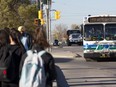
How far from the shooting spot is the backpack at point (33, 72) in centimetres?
614

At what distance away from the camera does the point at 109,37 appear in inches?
1089

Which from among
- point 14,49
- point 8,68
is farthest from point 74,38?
point 8,68

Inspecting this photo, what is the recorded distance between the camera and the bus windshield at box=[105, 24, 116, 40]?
2759 centimetres

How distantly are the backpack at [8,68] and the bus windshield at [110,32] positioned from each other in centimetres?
2087

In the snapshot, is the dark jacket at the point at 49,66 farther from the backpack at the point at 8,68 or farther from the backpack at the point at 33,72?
the backpack at the point at 8,68

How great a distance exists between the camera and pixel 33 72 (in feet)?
20.2

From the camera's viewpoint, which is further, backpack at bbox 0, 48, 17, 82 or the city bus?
the city bus

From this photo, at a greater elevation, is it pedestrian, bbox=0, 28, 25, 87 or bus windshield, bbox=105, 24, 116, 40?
pedestrian, bbox=0, 28, 25, 87

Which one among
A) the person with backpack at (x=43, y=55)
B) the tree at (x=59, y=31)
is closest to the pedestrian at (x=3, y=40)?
the person with backpack at (x=43, y=55)

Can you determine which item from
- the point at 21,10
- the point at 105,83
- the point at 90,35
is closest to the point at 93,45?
the point at 90,35

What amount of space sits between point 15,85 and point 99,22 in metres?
21.3

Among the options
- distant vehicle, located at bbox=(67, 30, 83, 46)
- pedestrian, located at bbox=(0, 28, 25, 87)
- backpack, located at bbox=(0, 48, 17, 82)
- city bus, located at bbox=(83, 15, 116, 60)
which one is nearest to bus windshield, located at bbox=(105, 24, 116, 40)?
city bus, located at bbox=(83, 15, 116, 60)

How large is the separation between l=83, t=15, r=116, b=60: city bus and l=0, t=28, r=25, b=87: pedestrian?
20.1 meters

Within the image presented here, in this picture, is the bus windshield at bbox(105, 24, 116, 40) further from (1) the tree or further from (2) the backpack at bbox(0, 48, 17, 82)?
(1) the tree
